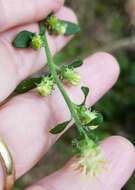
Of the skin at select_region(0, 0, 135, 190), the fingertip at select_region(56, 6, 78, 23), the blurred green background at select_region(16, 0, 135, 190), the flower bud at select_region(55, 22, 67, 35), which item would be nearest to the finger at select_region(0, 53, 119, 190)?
the skin at select_region(0, 0, 135, 190)

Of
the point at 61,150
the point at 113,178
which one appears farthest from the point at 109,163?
the point at 61,150

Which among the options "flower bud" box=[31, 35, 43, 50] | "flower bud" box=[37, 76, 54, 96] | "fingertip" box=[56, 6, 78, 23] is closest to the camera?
"flower bud" box=[37, 76, 54, 96]

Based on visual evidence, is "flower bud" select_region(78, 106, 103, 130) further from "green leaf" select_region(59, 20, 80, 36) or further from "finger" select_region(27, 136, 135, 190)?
"green leaf" select_region(59, 20, 80, 36)

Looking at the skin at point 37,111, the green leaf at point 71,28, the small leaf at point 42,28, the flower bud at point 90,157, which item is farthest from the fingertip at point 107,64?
the flower bud at point 90,157

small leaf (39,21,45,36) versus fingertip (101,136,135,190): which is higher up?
small leaf (39,21,45,36)

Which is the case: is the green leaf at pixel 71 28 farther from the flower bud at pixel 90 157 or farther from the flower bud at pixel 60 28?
the flower bud at pixel 90 157

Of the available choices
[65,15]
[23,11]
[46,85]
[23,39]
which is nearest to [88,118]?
[46,85]

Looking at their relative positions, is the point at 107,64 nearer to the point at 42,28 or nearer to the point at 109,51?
the point at 42,28
